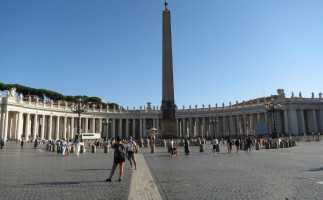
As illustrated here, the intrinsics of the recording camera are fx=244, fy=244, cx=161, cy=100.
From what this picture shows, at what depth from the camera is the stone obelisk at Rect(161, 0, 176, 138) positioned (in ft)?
86.1

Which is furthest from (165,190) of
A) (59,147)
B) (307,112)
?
(307,112)

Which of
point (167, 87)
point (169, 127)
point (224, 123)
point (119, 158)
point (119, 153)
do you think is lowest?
point (119, 158)

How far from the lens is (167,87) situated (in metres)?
26.3

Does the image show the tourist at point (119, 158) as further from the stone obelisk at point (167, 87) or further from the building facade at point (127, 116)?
the building facade at point (127, 116)

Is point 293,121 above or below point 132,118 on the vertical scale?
below

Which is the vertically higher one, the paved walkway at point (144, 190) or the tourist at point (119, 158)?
the tourist at point (119, 158)

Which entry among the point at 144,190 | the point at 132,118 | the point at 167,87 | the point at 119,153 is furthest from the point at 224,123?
the point at 144,190

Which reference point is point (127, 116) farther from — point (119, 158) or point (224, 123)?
point (119, 158)

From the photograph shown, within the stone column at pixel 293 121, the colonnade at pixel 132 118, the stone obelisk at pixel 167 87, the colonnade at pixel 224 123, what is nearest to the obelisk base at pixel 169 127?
the stone obelisk at pixel 167 87

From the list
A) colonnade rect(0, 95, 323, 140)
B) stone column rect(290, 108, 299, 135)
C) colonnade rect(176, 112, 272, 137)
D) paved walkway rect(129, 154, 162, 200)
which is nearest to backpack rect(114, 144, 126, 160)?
paved walkway rect(129, 154, 162, 200)

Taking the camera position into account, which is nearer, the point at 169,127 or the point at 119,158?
the point at 119,158

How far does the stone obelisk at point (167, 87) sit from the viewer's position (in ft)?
86.1

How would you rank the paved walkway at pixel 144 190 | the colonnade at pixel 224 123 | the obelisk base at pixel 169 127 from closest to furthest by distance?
the paved walkway at pixel 144 190, the obelisk base at pixel 169 127, the colonnade at pixel 224 123

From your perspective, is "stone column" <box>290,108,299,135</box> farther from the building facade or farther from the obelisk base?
the obelisk base
